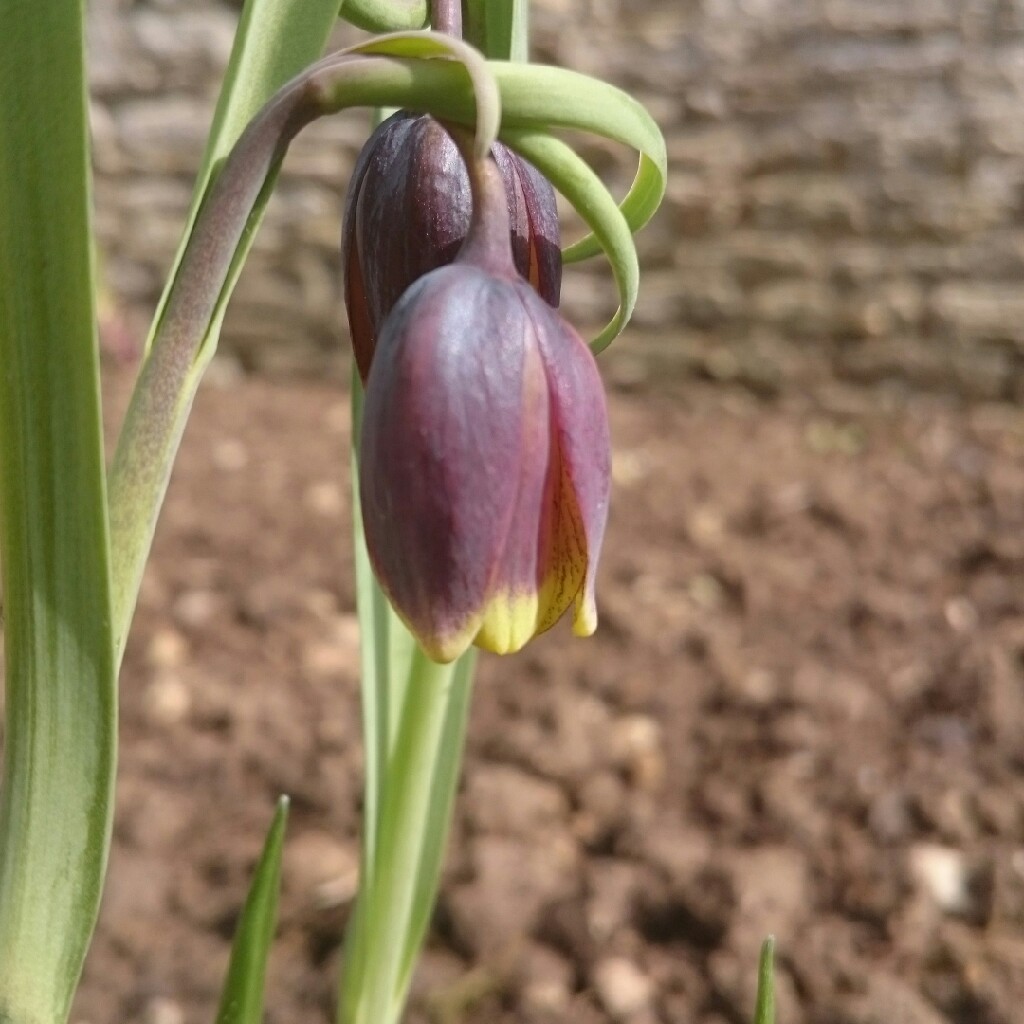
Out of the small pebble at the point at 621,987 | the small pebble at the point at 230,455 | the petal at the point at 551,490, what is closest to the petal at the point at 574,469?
the petal at the point at 551,490

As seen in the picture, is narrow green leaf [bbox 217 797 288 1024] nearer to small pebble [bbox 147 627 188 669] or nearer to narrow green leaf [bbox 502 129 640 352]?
narrow green leaf [bbox 502 129 640 352]

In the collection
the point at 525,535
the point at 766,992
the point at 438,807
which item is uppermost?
the point at 525,535

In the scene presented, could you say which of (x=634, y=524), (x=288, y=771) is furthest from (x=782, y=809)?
(x=634, y=524)

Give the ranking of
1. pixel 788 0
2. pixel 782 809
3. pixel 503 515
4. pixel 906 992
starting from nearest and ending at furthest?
pixel 503 515
pixel 906 992
pixel 782 809
pixel 788 0

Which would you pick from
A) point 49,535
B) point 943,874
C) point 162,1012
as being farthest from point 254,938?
point 943,874

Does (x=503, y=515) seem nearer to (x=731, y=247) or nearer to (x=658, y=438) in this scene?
(x=658, y=438)

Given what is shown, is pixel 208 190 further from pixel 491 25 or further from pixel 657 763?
pixel 657 763

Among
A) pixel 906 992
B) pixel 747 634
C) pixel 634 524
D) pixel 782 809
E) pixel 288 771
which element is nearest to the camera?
pixel 906 992
